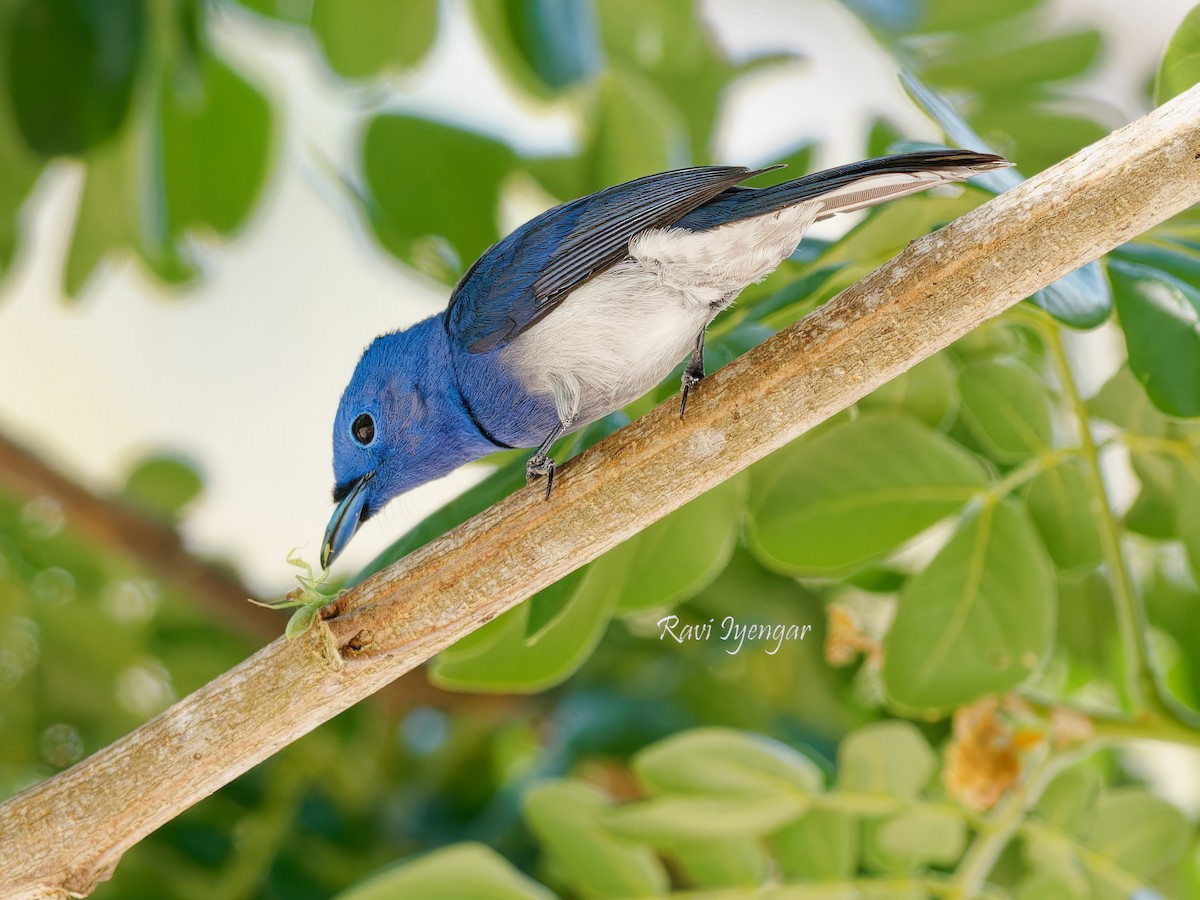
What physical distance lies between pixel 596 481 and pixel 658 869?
517 millimetres

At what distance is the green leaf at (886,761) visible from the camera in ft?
3.12

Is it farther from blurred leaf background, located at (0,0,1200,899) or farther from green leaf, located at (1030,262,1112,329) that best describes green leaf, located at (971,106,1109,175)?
green leaf, located at (1030,262,1112,329)

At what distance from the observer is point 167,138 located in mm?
1393

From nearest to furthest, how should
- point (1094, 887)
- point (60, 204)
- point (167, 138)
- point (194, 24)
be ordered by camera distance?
point (1094, 887), point (194, 24), point (167, 138), point (60, 204)

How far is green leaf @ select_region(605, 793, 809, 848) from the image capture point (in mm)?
941

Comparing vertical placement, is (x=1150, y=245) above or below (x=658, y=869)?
above

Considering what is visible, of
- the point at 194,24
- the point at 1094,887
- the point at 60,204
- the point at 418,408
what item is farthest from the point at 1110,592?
the point at 60,204

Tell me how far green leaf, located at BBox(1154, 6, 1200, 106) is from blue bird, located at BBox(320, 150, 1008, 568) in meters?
0.23

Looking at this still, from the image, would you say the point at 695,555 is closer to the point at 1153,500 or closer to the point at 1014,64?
the point at 1153,500

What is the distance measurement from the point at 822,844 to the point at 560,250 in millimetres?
567

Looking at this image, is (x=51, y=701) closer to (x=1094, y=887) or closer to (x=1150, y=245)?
(x=1094, y=887)

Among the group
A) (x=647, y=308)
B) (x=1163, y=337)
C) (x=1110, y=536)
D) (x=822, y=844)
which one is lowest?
(x=822, y=844)

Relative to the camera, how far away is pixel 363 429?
0.86m

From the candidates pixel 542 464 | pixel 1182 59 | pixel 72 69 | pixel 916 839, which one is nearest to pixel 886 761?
pixel 916 839
